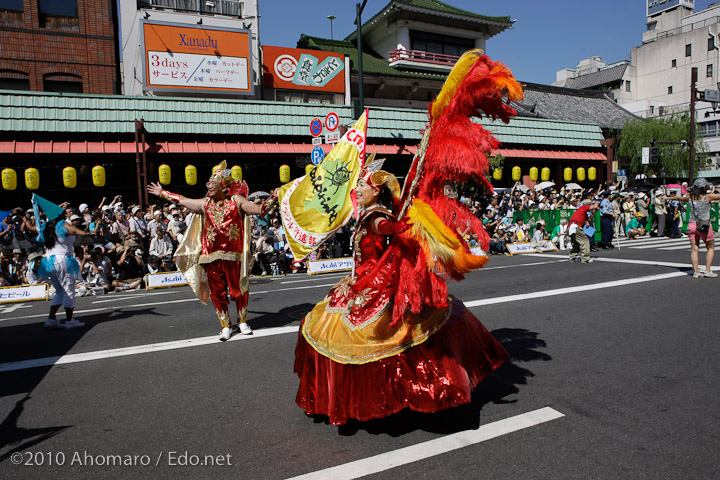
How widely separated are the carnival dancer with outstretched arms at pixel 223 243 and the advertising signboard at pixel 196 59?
604 inches

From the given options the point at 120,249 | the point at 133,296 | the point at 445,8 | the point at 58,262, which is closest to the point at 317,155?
the point at 133,296

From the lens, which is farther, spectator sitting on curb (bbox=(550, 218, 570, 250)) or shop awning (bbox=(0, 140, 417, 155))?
spectator sitting on curb (bbox=(550, 218, 570, 250))

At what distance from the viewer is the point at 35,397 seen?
14.1ft

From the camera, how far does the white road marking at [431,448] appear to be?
295 cm

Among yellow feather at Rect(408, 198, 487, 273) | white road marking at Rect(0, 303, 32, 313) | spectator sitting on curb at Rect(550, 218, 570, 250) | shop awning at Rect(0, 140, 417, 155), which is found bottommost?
white road marking at Rect(0, 303, 32, 313)

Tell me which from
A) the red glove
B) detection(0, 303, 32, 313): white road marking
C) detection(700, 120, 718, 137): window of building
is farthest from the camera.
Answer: detection(700, 120, 718, 137): window of building

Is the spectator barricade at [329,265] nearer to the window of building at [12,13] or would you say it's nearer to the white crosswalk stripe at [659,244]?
the white crosswalk stripe at [659,244]

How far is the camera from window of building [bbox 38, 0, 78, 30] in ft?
63.5

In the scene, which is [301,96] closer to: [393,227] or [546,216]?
[546,216]

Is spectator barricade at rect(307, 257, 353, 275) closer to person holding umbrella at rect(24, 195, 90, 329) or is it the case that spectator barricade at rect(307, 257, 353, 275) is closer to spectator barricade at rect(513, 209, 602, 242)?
person holding umbrella at rect(24, 195, 90, 329)

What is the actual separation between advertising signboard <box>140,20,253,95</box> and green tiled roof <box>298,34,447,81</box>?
850 centimetres

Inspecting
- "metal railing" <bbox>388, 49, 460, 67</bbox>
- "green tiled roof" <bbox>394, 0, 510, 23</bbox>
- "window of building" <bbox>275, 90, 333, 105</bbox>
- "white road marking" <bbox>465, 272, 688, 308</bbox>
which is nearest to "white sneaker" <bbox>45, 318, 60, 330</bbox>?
"white road marking" <bbox>465, 272, 688, 308</bbox>

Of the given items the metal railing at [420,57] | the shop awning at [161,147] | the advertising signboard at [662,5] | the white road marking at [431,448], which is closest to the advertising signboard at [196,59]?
the shop awning at [161,147]

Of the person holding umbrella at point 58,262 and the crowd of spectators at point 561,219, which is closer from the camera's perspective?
the person holding umbrella at point 58,262
